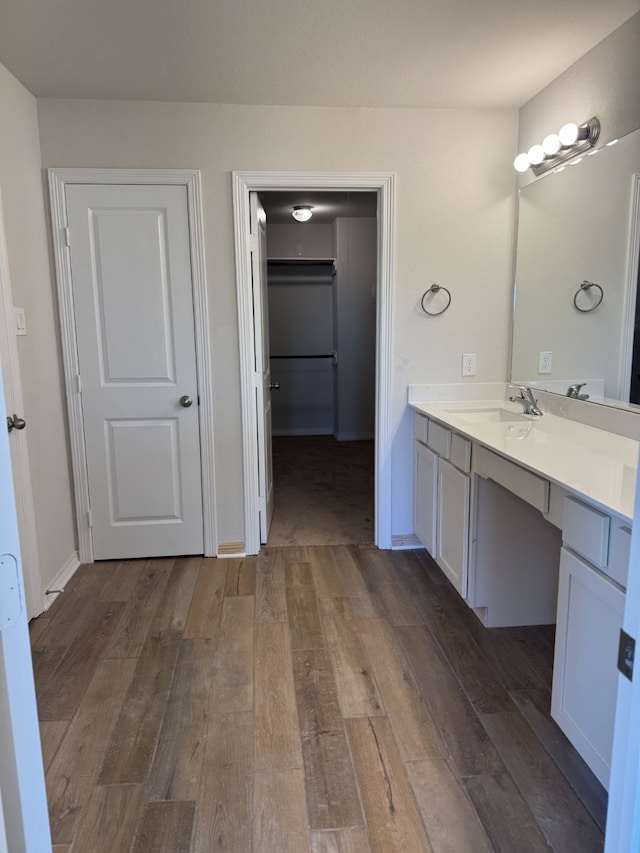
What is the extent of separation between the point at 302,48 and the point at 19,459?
211cm

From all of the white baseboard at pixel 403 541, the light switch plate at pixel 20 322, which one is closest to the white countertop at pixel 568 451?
the white baseboard at pixel 403 541

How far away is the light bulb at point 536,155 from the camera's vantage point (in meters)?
2.62

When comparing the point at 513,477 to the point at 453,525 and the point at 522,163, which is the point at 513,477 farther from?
the point at 522,163

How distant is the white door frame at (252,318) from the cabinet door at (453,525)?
0.55 meters

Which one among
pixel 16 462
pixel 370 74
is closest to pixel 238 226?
pixel 370 74

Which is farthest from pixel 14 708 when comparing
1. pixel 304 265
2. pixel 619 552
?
pixel 304 265

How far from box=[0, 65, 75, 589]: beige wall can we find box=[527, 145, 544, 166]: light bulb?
241 centimetres

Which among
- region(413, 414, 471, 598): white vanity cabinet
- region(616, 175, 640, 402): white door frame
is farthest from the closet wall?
region(616, 175, 640, 402): white door frame

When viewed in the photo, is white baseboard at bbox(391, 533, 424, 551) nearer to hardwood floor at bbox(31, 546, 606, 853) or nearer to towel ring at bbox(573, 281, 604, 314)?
hardwood floor at bbox(31, 546, 606, 853)

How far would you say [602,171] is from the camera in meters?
2.31

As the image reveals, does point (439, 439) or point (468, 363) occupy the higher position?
point (468, 363)

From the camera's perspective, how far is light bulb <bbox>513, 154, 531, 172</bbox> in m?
2.74

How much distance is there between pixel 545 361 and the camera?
2801 millimetres

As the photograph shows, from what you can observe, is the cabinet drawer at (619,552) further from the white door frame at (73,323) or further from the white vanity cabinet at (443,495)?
the white door frame at (73,323)
